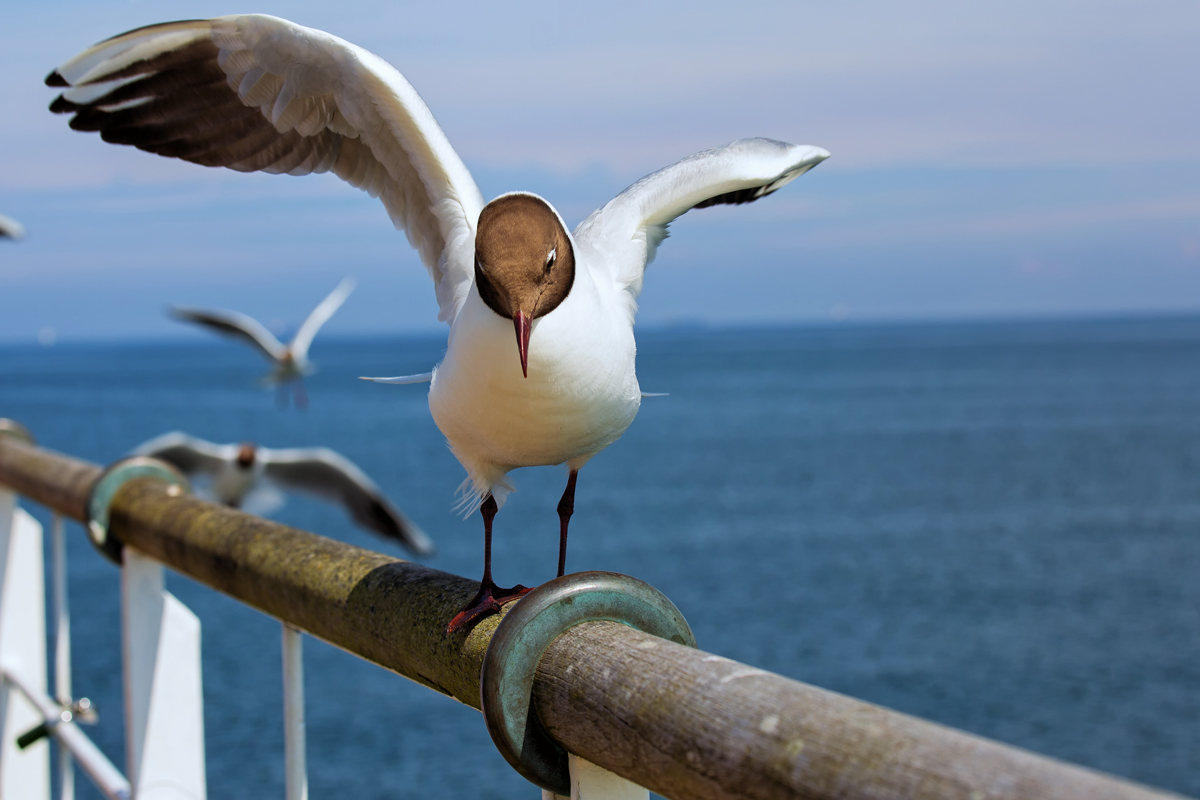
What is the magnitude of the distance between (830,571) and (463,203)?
2677 cm

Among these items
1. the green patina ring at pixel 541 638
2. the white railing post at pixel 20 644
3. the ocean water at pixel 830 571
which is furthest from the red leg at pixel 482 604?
the ocean water at pixel 830 571

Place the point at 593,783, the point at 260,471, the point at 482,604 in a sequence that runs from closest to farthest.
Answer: the point at 593,783 < the point at 482,604 < the point at 260,471

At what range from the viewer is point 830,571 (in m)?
28.4

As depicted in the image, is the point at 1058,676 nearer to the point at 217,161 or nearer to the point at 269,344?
the point at 269,344

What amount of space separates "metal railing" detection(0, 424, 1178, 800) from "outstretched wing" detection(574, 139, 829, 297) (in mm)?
944

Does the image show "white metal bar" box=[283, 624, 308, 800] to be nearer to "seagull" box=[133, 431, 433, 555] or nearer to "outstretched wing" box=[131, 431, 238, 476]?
"seagull" box=[133, 431, 433, 555]

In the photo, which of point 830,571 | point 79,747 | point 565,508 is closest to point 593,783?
point 565,508

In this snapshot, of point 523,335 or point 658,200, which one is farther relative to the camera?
point 658,200

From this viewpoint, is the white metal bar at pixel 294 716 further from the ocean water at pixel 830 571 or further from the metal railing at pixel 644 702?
the ocean water at pixel 830 571

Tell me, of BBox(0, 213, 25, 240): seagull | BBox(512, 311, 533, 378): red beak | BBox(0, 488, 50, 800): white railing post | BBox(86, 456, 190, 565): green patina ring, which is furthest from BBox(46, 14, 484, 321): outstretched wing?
BBox(0, 213, 25, 240): seagull

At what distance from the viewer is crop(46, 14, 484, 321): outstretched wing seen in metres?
2.58

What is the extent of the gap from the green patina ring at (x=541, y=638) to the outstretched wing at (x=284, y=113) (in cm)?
123

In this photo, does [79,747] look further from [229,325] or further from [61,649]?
[229,325]

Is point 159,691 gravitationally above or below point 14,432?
→ below
